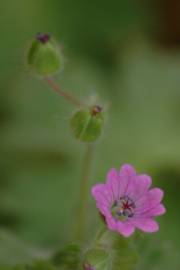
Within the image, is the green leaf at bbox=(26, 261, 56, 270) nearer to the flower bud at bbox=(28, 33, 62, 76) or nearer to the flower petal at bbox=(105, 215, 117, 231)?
the flower petal at bbox=(105, 215, 117, 231)

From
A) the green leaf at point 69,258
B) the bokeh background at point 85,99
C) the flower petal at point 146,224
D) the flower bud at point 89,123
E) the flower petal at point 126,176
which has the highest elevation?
the bokeh background at point 85,99

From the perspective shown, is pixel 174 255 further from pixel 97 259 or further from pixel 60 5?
pixel 60 5

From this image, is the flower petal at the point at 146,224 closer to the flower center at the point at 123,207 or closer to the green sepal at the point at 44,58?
the flower center at the point at 123,207

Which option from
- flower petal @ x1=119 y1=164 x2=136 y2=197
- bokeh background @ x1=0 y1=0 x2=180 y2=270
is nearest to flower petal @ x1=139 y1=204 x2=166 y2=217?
flower petal @ x1=119 y1=164 x2=136 y2=197

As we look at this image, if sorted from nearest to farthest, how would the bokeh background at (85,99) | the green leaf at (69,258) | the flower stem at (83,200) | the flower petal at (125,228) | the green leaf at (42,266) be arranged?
1. the flower petal at (125,228)
2. the green leaf at (69,258)
3. the green leaf at (42,266)
4. the flower stem at (83,200)
5. the bokeh background at (85,99)

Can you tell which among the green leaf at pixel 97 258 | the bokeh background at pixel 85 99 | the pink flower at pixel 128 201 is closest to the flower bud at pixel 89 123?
the pink flower at pixel 128 201

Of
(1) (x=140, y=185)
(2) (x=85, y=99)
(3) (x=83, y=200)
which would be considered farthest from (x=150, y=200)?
(2) (x=85, y=99)

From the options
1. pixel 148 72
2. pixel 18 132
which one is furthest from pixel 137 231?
pixel 148 72
